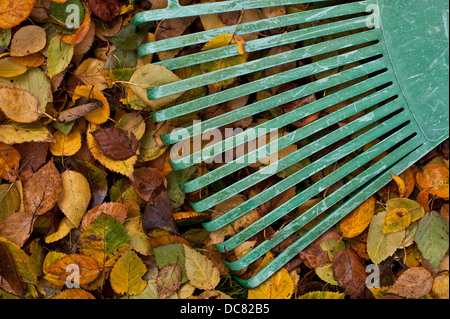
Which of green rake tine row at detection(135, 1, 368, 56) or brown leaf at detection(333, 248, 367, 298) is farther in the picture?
brown leaf at detection(333, 248, 367, 298)

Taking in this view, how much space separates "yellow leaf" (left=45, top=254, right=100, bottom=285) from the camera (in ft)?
3.56

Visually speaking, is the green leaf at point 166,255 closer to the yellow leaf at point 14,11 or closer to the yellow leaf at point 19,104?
the yellow leaf at point 19,104

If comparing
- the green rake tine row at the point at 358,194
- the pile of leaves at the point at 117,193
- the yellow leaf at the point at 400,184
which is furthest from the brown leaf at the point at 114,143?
the yellow leaf at the point at 400,184

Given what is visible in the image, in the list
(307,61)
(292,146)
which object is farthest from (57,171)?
(307,61)

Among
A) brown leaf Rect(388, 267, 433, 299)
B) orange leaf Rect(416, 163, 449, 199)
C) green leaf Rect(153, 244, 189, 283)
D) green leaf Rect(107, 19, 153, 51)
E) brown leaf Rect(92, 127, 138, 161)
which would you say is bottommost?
green leaf Rect(153, 244, 189, 283)

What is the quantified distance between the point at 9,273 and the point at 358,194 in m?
0.97

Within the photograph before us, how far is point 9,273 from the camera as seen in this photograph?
1087 millimetres

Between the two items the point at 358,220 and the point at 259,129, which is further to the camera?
the point at 358,220

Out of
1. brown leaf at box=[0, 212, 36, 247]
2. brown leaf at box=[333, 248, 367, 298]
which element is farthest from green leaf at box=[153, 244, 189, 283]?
brown leaf at box=[333, 248, 367, 298]

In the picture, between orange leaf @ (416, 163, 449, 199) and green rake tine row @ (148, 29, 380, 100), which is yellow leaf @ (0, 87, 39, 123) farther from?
orange leaf @ (416, 163, 449, 199)

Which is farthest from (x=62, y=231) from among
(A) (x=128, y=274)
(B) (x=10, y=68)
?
(B) (x=10, y=68)

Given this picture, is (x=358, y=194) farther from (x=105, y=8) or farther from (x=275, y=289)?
(x=105, y=8)

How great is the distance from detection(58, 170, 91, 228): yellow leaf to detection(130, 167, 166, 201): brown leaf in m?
0.13
